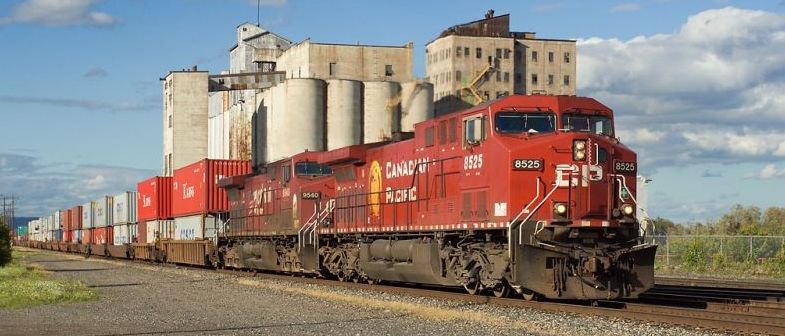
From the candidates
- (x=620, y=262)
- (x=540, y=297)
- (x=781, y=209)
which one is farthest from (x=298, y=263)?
(x=781, y=209)

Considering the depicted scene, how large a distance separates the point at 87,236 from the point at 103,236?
6826 mm

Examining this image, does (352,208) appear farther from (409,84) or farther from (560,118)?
(409,84)

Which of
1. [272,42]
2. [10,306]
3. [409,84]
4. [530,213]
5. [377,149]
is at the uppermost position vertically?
[272,42]

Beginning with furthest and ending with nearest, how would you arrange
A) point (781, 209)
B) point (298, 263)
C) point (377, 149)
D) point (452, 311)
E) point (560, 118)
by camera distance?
point (781, 209) < point (298, 263) < point (377, 149) < point (560, 118) < point (452, 311)

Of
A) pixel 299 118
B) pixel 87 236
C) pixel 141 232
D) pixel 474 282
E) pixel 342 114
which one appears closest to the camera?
pixel 474 282

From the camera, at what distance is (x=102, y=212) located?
5938cm

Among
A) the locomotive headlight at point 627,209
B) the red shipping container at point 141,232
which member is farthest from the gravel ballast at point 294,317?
the red shipping container at point 141,232

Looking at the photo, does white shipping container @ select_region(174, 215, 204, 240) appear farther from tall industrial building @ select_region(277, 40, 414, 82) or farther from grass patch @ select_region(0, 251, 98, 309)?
tall industrial building @ select_region(277, 40, 414, 82)

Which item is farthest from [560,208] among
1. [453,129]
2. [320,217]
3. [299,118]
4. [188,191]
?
[299,118]

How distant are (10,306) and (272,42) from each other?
9213 centimetres

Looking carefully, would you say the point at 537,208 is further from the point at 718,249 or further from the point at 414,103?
the point at 414,103

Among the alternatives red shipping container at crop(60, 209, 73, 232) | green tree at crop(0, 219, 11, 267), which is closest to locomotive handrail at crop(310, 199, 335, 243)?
green tree at crop(0, 219, 11, 267)

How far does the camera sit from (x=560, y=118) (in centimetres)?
1659

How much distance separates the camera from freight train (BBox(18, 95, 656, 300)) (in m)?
15.7
